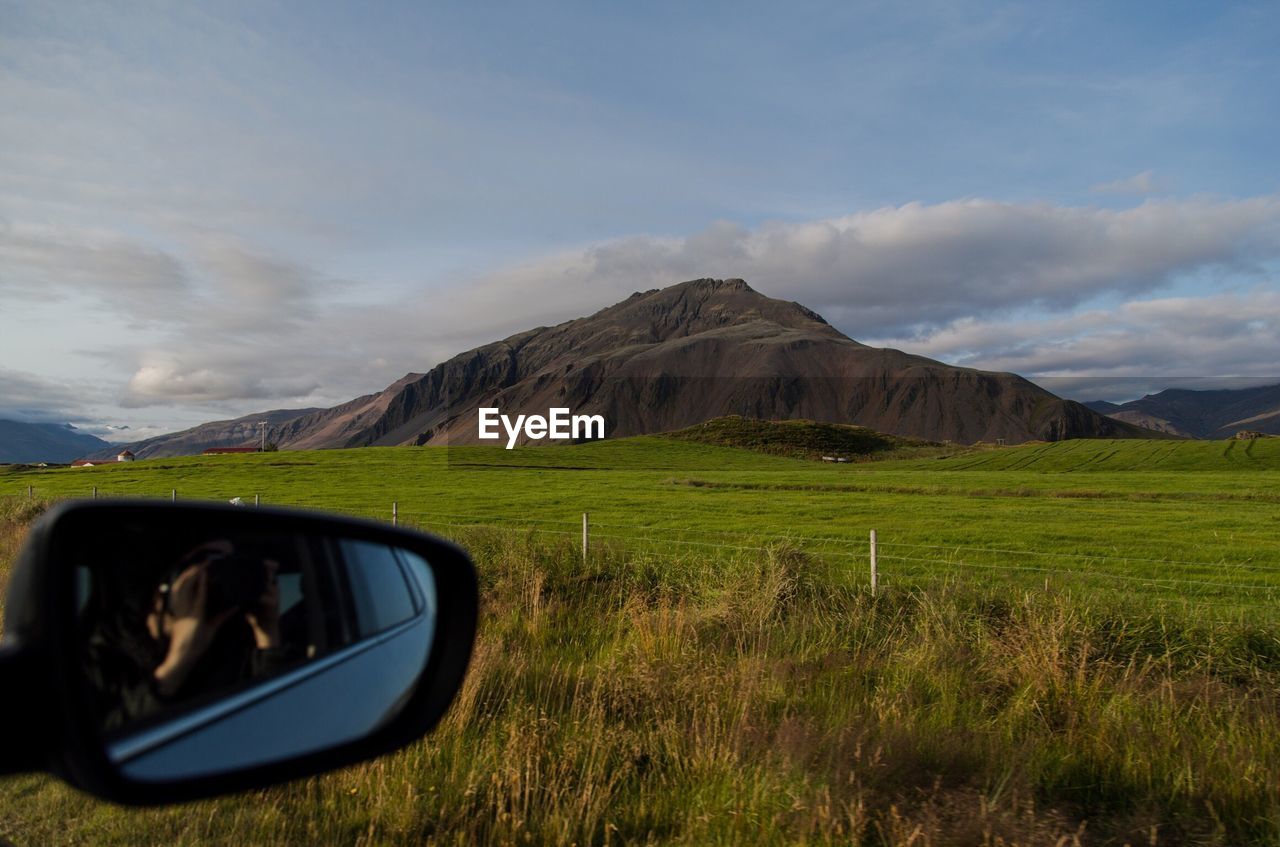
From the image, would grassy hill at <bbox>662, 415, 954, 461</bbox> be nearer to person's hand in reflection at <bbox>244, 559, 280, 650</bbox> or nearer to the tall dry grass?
the tall dry grass

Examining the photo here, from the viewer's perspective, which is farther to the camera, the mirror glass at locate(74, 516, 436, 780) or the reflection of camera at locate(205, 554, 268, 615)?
the reflection of camera at locate(205, 554, 268, 615)

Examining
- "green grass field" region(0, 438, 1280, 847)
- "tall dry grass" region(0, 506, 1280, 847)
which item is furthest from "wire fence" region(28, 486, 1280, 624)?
"tall dry grass" region(0, 506, 1280, 847)

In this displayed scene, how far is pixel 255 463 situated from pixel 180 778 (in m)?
88.2

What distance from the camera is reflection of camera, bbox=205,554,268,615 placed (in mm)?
1534

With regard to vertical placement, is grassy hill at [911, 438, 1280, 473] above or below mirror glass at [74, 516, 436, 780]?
below

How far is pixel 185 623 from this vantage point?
145 cm

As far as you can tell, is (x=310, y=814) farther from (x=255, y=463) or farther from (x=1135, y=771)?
(x=255, y=463)

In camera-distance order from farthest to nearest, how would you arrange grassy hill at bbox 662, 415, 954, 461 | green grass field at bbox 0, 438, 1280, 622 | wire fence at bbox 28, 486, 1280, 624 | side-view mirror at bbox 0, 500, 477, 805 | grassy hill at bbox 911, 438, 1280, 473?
grassy hill at bbox 662, 415, 954, 461
grassy hill at bbox 911, 438, 1280, 473
green grass field at bbox 0, 438, 1280, 622
wire fence at bbox 28, 486, 1280, 624
side-view mirror at bbox 0, 500, 477, 805

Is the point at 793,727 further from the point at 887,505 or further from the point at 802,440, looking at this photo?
the point at 802,440

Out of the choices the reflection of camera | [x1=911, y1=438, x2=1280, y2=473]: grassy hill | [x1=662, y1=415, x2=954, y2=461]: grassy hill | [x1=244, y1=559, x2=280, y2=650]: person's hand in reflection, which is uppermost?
the reflection of camera

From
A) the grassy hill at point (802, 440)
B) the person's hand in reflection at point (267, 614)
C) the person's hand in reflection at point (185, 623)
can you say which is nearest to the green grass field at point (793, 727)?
the person's hand in reflection at point (267, 614)

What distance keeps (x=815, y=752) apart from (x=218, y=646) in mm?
3665

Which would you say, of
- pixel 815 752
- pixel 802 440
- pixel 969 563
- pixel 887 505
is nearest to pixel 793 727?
pixel 815 752

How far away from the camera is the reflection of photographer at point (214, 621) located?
1428mm
